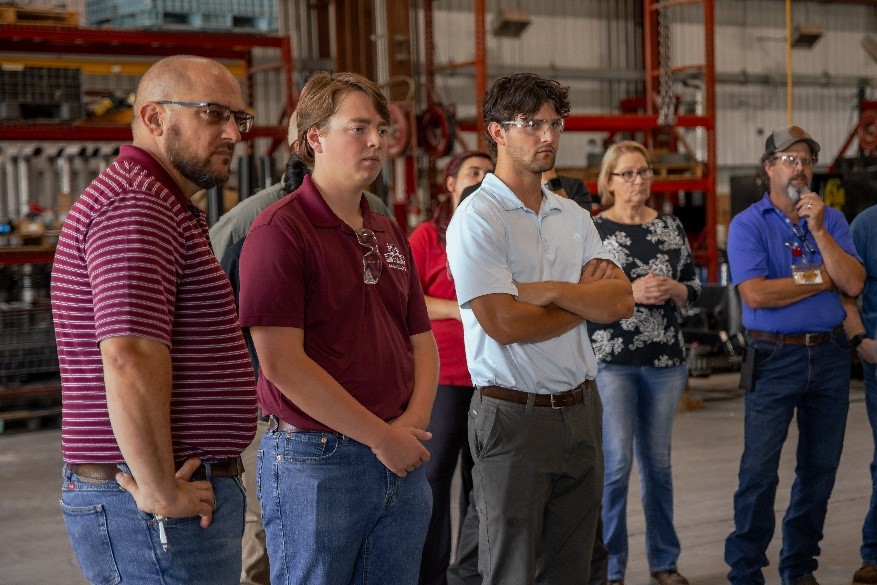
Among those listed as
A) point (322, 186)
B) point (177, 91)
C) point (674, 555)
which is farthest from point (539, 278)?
point (674, 555)

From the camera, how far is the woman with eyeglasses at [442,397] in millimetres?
3998

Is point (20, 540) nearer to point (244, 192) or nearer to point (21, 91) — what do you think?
point (244, 192)

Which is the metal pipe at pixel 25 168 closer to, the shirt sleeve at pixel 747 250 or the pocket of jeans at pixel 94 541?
the shirt sleeve at pixel 747 250

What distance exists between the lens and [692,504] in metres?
5.96

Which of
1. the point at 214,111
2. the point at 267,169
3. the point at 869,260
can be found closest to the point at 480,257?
the point at 214,111

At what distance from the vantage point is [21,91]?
27.5 ft

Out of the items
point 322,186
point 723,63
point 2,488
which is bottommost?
point 2,488

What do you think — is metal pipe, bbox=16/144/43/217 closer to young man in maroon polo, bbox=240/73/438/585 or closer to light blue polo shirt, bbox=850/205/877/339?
light blue polo shirt, bbox=850/205/877/339

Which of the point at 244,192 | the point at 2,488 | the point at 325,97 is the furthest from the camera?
the point at 244,192

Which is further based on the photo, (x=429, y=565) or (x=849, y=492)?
(x=849, y=492)

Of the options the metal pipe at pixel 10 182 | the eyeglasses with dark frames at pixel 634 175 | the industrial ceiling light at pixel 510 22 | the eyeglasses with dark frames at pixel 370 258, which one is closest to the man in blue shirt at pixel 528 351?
the eyeglasses with dark frames at pixel 370 258

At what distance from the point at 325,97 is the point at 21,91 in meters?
6.58

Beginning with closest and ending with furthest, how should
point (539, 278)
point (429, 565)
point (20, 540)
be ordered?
point (539, 278) < point (429, 565) < point (20, 540)

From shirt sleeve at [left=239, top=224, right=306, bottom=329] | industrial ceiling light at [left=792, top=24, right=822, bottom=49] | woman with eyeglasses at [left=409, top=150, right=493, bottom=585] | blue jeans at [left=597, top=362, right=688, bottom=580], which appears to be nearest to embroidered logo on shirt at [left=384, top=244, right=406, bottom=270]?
shirt sleeve at [left=239, top=224, right=306, bottom=329]
